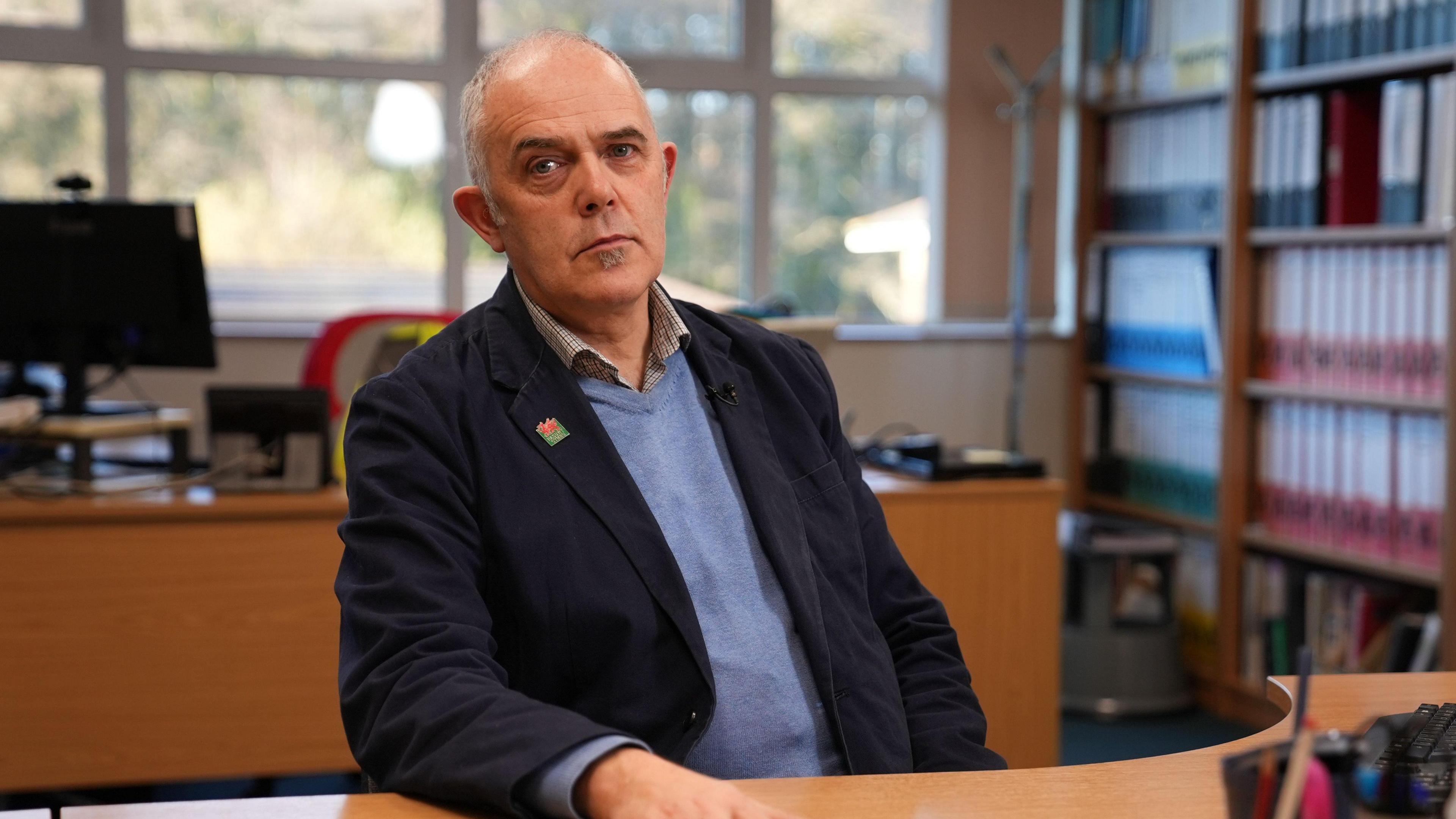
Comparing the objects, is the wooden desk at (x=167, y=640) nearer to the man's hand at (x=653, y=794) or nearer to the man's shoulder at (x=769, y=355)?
the man's shoulder at (x=769, y=355)

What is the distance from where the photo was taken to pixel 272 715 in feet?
8.32

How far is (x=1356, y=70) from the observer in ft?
10.8

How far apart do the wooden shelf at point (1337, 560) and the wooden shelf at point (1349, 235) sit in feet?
2.54

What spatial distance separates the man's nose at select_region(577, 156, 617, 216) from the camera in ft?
4.50

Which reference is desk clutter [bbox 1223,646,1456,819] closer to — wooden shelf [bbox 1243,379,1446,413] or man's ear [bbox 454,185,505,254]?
man's ear [bbox 454,185,505,254]

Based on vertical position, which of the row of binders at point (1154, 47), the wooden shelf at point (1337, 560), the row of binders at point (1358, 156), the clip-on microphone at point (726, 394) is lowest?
the wooden shelf at point (1337, 560)

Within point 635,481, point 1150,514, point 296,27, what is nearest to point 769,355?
point 635,481

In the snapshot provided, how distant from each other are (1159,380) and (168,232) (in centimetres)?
281

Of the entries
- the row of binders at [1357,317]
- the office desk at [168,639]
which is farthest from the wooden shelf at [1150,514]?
the office desk at [168,639]

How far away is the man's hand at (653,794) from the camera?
935mm

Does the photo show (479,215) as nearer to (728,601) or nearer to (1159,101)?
(728,601)

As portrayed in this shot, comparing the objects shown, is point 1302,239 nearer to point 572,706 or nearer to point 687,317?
point 687,317

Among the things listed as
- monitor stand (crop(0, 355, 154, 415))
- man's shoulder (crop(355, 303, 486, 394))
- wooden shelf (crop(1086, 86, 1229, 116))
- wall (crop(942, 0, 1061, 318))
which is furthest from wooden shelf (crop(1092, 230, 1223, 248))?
man's shoulder (crop(355, 303, 486, 394))

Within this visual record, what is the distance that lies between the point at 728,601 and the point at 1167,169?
3.18 meters
